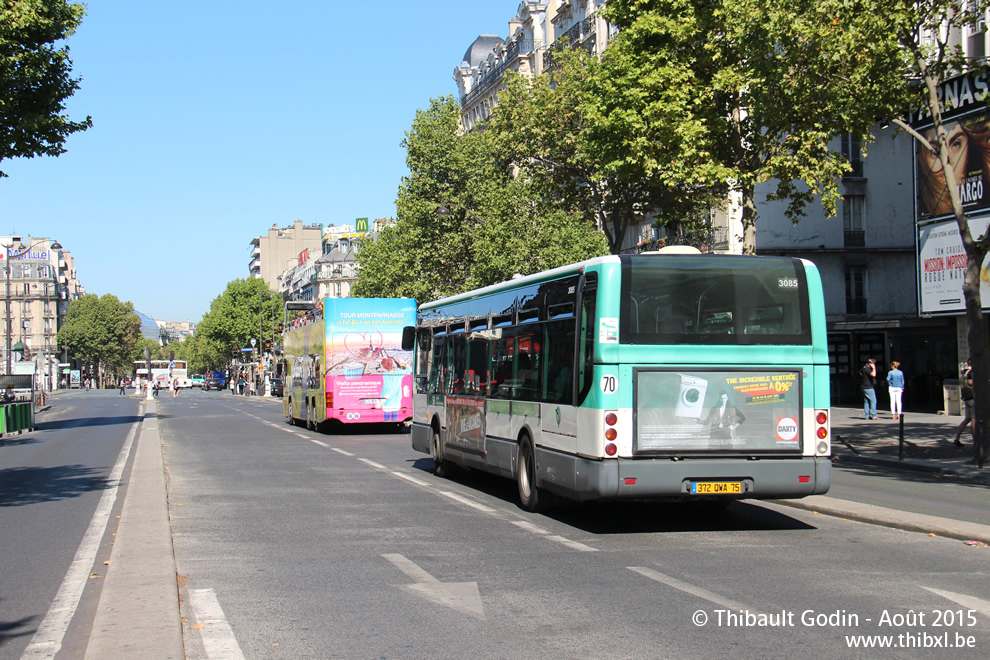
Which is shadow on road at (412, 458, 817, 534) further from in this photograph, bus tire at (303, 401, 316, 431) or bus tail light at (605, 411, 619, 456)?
bus tire at (303, 401, 316, 431)

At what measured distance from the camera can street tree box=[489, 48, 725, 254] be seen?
94.0 feet

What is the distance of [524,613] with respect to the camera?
6805 millimetres

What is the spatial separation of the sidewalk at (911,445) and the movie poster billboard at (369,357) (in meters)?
10.7

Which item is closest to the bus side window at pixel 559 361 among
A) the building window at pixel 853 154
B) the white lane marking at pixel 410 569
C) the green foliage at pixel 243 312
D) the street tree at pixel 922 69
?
the white lane marking at pixel 410 569

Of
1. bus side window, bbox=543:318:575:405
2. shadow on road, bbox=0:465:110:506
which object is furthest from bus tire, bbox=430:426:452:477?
bus side window, bbox=543:318:575:405

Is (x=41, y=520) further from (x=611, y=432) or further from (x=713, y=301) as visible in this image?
(x=713, y=301)

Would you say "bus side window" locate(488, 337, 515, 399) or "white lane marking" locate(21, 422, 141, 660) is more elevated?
"bus side window" locate(488, 337, 515, 399)

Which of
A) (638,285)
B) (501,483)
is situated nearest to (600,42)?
(501,483)

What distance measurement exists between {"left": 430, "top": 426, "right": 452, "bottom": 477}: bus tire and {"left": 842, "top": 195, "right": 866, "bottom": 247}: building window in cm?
3216

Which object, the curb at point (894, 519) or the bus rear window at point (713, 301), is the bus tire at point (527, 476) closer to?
the bus rear window at point (713, 301)

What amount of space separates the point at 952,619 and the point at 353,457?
14821mm

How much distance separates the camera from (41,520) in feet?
39.1

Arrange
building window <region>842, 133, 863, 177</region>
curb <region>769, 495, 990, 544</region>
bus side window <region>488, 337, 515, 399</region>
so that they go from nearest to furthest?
curb <region>769, 495, 990, 544</region> < bus side window <region>488, 337, 515, 399</region> < building window <region>842, 133, 863, 177</region>

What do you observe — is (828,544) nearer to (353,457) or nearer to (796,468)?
(796,468)
